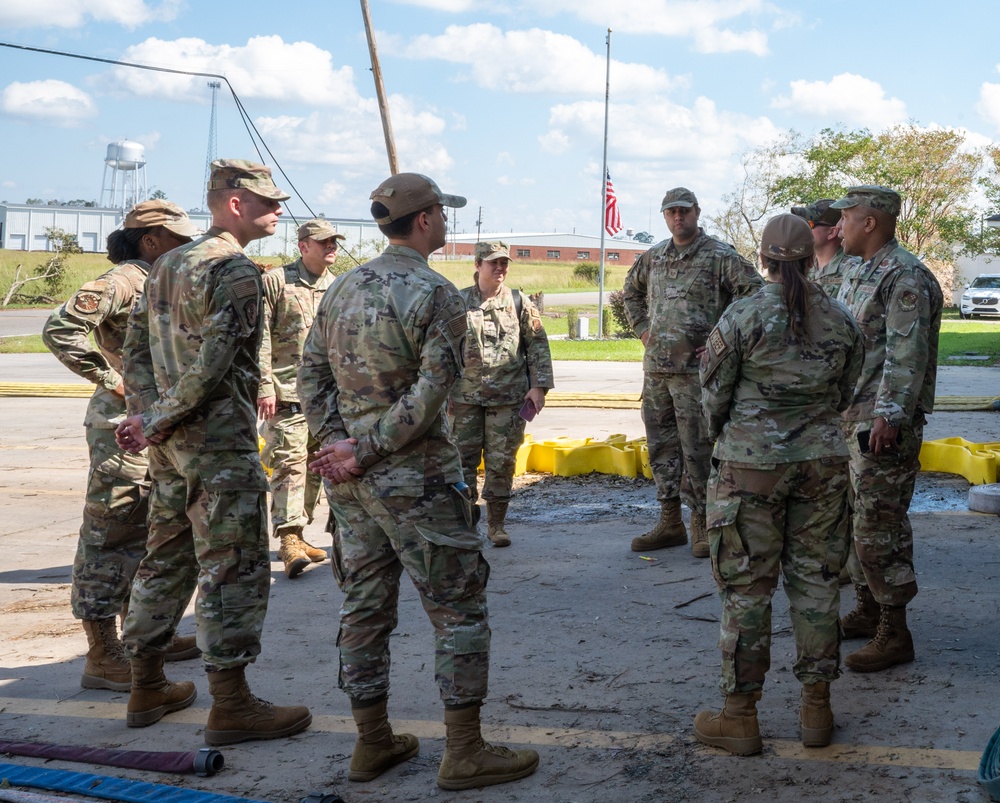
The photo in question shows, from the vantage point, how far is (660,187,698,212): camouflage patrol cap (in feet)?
21.5

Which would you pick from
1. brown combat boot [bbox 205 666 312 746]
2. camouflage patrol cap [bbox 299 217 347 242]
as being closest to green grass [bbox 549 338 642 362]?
camouflage patrol cap [bbox 299 217 347 242]

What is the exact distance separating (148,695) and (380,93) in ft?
47.2

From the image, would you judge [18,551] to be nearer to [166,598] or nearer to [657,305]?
[166,598]

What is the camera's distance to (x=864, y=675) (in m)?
4.53

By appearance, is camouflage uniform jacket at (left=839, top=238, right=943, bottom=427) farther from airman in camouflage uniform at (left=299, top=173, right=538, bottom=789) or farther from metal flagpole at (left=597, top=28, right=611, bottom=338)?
metal flagpole at (left=597, top=28, right=611, bottom=338)

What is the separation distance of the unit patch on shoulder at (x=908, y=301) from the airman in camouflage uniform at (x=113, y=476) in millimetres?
3256

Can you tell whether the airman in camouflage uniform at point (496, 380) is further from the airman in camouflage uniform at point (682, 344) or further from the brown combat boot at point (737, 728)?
the brown combat boot at point (737, 728)

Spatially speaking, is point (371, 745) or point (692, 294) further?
point (692, 294)

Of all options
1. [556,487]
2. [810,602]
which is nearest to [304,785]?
[810,602]

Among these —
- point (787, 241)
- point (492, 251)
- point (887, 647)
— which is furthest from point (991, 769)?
point (492, 251)

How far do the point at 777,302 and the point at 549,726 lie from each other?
187 centimetres

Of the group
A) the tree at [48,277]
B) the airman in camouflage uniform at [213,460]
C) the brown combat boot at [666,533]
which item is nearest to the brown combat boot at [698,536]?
the brown combat boot at [666,533]

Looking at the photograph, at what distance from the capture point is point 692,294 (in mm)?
6656

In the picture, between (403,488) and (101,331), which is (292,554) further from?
(403,488)
